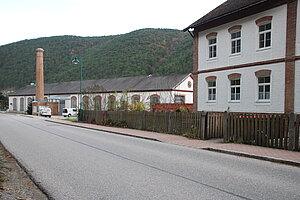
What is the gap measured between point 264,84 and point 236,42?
3626 millimetres

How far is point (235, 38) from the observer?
18.6m

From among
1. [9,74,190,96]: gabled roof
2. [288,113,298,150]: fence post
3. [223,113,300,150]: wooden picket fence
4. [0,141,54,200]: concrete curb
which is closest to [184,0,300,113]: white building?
[223,113,300,150]: wooden picket fence

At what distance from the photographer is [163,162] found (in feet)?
27.2

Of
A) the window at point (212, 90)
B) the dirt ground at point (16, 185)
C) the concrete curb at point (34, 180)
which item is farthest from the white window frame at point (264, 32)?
the dirt ground at point (16, 185)

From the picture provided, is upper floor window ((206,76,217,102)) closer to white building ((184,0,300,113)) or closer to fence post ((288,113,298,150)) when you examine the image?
white building ((184,0,300,113))

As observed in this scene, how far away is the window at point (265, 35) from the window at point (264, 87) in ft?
6.35

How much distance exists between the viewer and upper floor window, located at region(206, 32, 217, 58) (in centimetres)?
2022

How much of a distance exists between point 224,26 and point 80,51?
376ft

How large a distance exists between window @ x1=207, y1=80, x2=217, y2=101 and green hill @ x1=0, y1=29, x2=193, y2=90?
5101 centimetres

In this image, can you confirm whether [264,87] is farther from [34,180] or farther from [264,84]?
[34,180]

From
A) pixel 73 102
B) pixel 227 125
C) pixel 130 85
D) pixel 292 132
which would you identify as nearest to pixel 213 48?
pixel 227 125

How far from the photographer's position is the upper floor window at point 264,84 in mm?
16422

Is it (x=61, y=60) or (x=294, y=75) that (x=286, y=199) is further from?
(x=61, y=60)

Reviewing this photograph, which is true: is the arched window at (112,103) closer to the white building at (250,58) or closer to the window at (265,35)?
the white building at (250,58)
